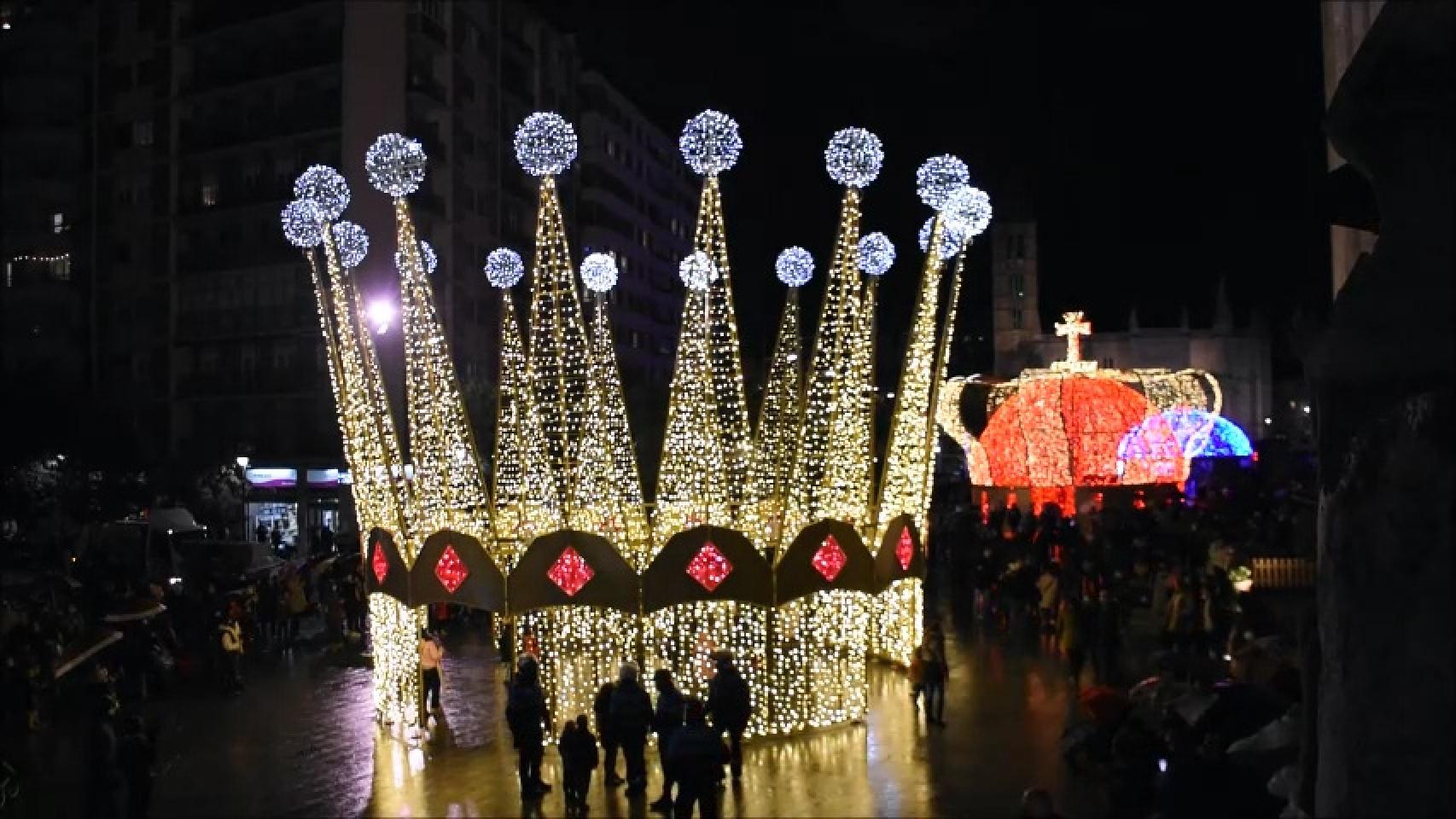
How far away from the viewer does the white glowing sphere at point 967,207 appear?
1309cm

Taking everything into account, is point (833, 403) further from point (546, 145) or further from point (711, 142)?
point (546, 145)

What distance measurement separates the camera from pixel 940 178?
42.9 ft

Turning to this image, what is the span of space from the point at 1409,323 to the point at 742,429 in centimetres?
991

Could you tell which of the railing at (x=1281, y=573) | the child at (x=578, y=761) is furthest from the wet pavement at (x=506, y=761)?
the railing at (x=1281, y=573)

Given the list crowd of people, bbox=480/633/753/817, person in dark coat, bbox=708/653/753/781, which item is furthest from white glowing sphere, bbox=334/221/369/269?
person in dark coat, bbox=708/653/753/781

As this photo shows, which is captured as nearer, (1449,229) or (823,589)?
(1449,229)

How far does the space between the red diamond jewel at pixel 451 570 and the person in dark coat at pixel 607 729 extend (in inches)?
81.6

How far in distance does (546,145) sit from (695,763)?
5508mm

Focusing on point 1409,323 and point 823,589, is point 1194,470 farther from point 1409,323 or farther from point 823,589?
point 1409,323

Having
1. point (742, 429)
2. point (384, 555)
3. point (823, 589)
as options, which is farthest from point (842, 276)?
point (384, 555)

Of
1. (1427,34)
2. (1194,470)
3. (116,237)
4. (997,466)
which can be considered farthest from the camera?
(116,237)

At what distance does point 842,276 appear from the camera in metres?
13.2

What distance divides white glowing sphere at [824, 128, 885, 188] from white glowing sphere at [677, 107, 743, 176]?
A: 1193mm

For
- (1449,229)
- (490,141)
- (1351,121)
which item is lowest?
(1449,229)
